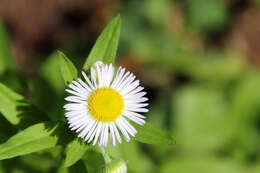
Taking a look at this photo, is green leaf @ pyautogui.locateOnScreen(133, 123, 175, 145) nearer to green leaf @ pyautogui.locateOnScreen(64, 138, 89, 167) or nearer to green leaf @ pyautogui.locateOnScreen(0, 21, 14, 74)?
green leaf @ pyautogui.locateOnScreen(64, 138, 89, 167)

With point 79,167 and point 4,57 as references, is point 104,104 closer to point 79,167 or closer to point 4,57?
point 79,167

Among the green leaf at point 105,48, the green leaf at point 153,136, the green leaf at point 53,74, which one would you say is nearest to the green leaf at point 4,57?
the green leaf at point 53,74

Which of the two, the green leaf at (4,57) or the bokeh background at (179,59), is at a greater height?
the bokeh background at (179,59)

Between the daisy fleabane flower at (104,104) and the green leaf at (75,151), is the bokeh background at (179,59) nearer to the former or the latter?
the daisy fleabane flower at (104,104)

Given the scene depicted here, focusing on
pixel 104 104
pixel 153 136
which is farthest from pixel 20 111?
pixel 153 136

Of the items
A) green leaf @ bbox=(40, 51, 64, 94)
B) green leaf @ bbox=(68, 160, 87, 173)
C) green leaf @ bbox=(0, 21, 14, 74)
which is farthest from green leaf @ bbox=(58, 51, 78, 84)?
green leaf @ bbox=(40, 51, 64, 94)

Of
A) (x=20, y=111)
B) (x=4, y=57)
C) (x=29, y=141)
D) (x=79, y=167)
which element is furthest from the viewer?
(x=4, y=57)
